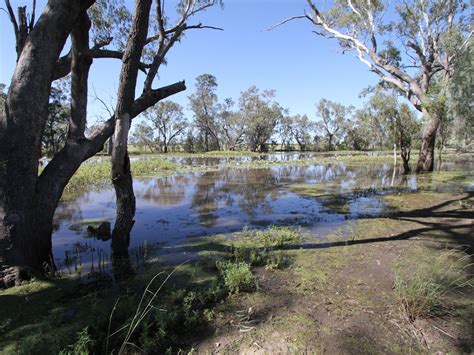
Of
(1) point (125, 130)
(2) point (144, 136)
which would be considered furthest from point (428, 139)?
(2) point (144, 136)

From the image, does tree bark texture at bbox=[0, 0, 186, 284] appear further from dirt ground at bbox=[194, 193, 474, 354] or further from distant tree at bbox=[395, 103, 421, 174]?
distant tree at bbox=[395, 103, 421, 174]

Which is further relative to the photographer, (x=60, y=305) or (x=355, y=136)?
(x=355, y=136)

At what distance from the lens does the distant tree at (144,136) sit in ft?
213

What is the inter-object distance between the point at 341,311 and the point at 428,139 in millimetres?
17198

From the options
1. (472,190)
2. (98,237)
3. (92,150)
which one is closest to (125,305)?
(92,150)

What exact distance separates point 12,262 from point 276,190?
1092cm

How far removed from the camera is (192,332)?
3135 millimetres

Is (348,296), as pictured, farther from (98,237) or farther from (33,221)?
(98,237)

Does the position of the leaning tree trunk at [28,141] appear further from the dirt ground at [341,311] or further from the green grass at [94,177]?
the green grass at [94,177]

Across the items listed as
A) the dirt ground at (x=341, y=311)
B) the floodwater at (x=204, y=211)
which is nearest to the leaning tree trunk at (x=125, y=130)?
the floodwater at (x=204, y=211)

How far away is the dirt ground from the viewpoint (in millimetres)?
2875

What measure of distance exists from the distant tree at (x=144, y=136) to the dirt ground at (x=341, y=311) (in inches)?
2533

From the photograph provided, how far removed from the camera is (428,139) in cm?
1688

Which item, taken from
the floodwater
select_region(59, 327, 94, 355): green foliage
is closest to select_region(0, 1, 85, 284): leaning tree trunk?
the floodwater
